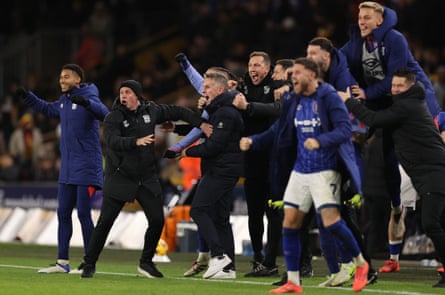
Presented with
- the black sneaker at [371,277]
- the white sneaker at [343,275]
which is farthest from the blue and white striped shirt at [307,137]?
the black sneaker at [371,277]

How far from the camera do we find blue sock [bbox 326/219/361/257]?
39.0ft

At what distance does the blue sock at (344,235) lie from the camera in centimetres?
1188

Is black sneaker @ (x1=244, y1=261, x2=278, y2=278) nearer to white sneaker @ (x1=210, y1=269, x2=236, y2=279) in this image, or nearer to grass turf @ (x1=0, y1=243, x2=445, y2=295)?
grass turf @ (x1=0, y1=243, x2=445, y2=295)

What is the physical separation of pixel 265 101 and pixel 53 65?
62.1ft

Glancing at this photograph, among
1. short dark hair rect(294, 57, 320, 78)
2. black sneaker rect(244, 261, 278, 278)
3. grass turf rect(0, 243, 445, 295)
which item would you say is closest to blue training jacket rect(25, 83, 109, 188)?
grass turf rect(0, 243, 445, 295)

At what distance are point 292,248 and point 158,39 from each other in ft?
66.8

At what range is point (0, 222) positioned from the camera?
2417cm

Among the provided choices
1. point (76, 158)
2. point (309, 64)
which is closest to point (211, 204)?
point (76, 158)

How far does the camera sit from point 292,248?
1194 cm

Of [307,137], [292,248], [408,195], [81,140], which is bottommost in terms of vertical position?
[292,248]

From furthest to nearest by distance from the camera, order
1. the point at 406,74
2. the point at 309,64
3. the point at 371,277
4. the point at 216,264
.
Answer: the point at 216,264 < the point at 371,277 < the point at 406,74 < the point at 309,64

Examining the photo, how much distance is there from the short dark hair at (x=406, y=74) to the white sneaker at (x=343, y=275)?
1952 mm

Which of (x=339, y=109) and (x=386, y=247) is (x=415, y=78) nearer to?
(x=339, y=109)

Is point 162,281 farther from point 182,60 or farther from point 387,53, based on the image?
point 387,53
